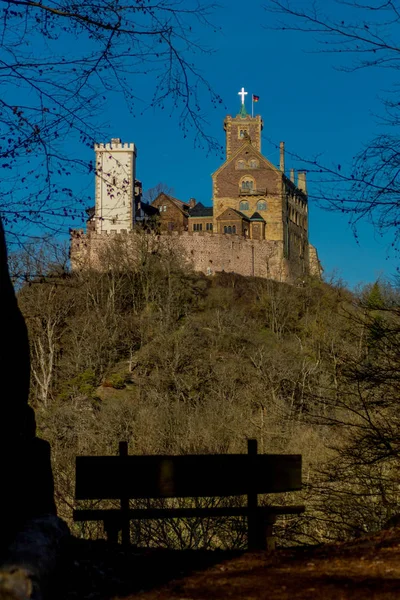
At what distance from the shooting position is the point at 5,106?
19.8 ft

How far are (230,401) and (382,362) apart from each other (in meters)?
22.9

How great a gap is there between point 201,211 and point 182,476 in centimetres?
6122

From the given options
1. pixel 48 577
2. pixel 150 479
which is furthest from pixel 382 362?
pixel 48 577

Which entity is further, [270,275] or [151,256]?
[270,275]

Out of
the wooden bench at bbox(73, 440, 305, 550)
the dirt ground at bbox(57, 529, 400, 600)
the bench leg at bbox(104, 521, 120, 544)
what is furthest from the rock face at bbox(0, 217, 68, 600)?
the bench leg at bbox(104, 521, 120, 544)

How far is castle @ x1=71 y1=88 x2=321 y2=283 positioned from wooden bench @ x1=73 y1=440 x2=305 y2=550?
1861 inches

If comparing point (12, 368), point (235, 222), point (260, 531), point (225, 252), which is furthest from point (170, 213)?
point (12, 368)

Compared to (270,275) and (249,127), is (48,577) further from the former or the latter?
(249,127)

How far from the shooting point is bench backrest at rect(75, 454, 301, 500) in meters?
5.42

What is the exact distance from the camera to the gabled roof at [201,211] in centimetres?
6544

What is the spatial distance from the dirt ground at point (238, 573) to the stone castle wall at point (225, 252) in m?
48.2

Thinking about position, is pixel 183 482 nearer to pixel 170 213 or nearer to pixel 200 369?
pixel 200 369

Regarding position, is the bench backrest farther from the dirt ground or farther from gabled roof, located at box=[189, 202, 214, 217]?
gabled roof, located at box=[189, 202, 214, 217]

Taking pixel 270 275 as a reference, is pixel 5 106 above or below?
below
